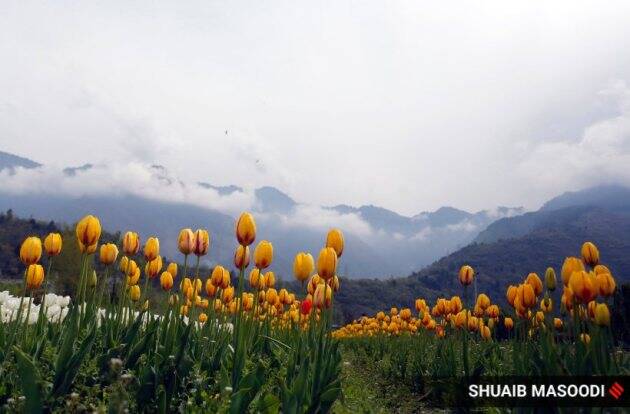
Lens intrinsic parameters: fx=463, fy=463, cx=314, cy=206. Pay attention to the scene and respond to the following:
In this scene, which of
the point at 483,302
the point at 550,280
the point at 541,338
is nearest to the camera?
the point at 541,338

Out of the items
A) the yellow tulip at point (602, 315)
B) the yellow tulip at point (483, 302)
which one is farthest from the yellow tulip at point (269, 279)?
the yellow tulip at point (602, 315)

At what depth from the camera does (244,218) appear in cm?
495

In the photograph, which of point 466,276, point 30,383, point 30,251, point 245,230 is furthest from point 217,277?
point 466,276

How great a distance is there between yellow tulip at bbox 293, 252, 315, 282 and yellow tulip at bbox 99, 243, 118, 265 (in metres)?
2.30

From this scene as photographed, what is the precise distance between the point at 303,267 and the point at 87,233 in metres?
2.44

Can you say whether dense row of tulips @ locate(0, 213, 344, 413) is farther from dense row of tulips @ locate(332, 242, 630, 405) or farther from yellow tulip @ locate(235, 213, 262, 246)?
dense row of tulips @ locate(332, 242, 630, 405)

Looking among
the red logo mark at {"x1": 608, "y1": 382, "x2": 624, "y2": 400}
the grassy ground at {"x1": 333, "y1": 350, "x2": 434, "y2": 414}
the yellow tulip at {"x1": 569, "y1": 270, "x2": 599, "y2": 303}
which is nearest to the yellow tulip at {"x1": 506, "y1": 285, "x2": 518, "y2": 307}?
the yellow tulip at {"x1": 569, "y1": 270, "x2": 599, "y2": 303}

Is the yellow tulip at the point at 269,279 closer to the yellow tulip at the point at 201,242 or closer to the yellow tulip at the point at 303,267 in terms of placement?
the yellow tulip at the point at 303,267

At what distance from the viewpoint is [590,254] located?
5781mm

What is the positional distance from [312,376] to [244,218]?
1.75m

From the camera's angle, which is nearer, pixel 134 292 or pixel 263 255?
pixel 263 255

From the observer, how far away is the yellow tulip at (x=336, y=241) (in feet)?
18.1

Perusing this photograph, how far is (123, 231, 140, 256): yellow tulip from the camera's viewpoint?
5.99 m

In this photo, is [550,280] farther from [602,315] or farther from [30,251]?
[30,251]
